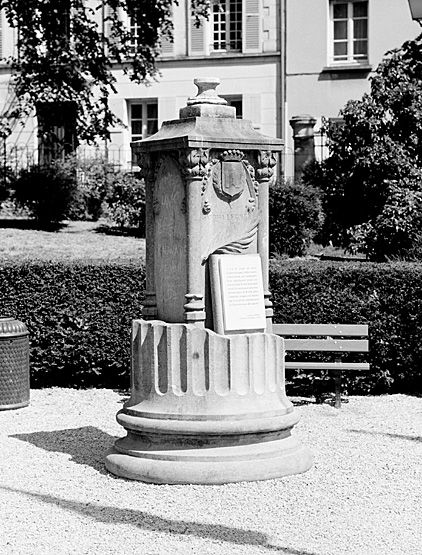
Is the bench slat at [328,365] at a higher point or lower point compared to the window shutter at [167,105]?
lower

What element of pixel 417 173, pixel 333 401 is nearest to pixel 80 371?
pixel 333 401

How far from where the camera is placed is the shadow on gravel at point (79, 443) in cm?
829

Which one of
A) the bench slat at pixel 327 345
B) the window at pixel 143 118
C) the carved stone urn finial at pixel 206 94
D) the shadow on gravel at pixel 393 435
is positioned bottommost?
the shadow on gravel at pixel 393 435

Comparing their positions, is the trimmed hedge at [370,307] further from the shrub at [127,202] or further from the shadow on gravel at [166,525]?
the shrub at [127,202]

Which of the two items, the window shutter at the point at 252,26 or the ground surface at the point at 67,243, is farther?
the window shutter at the point at 252,26

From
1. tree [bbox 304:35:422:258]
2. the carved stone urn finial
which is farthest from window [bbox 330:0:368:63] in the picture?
the carved stone urn finial

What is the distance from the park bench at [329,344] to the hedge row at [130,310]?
0.35 metres

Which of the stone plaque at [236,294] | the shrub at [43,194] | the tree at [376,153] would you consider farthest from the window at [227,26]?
the stone plaque at [236,294]

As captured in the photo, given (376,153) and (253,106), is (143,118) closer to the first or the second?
(253,106)

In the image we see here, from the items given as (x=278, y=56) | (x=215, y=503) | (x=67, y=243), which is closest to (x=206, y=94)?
(x=215, y=503)

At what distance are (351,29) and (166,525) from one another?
25805 millimetres

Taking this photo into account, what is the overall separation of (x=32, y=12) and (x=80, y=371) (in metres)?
13.9

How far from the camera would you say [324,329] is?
10.9 metres

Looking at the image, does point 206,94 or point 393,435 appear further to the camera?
point 393,435
